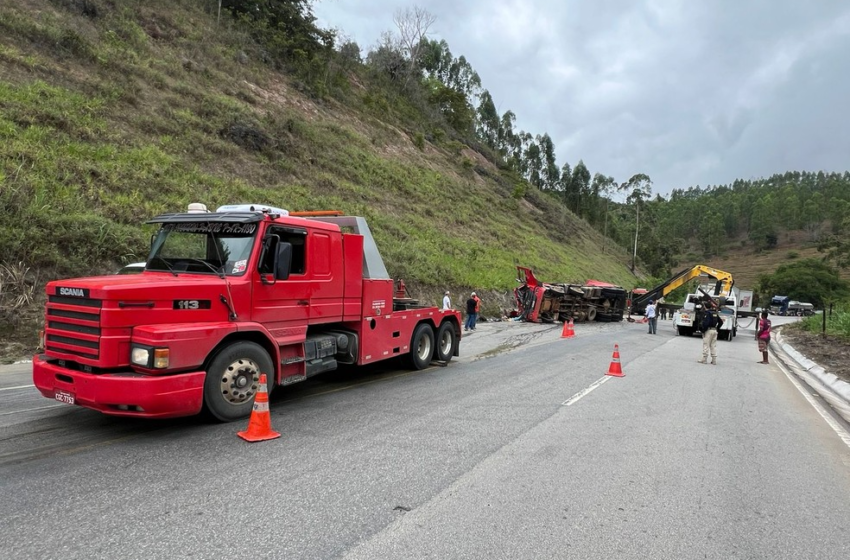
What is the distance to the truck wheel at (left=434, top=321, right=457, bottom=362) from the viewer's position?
10609 mm

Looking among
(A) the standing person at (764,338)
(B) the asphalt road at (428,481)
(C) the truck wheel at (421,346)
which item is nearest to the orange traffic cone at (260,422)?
(B) the asphalt road at (428,481)

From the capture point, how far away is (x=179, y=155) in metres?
21.1

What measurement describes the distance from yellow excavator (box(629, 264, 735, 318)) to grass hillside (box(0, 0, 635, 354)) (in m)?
7.40

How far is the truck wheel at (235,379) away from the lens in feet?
18.2

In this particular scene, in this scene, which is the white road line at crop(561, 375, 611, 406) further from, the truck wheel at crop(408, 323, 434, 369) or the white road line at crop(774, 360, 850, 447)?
the white road line at crop(774, 360, 850, 447)

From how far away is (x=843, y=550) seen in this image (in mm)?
3631

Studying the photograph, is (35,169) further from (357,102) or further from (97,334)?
(357,102)

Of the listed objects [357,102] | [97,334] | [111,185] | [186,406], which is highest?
[357,102]

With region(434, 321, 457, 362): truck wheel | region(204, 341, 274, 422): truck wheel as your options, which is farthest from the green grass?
region(204, 341, 274, 422): truck wheel

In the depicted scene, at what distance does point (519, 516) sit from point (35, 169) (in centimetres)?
1627

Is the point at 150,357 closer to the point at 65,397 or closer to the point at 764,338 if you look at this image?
the point at 65,397

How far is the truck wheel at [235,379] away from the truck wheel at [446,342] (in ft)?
16.2

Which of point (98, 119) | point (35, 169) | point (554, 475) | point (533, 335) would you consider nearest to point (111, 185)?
point (35, 169)

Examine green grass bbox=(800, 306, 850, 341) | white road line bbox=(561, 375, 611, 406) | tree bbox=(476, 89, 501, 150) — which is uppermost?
tree bbox=(476, 89, 501, 150)
